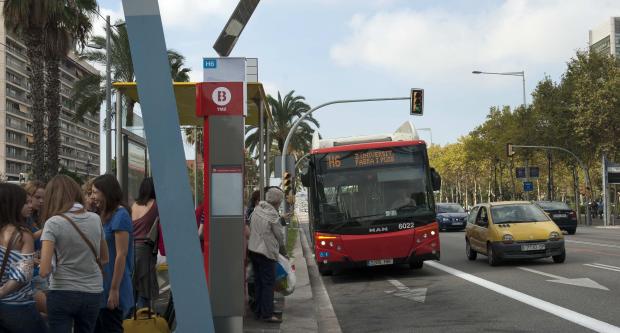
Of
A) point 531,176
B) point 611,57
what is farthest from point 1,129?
point 611,57

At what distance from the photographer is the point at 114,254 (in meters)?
5.47

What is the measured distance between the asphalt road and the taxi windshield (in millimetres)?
999

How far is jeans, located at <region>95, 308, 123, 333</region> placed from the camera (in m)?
5.24

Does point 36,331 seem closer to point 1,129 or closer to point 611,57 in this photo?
point 611,57

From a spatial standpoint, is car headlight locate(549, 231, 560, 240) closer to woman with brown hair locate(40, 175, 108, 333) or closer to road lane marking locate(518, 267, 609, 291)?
road lane marking locate(518, 267, 609, 291)

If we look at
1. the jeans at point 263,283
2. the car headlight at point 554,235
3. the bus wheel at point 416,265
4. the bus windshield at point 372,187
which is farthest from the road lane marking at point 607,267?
the jeans at point 263,283

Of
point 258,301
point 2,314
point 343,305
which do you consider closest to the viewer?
point 2,314

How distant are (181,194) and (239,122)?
4.48 feet

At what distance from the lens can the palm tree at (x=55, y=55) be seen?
926 inches

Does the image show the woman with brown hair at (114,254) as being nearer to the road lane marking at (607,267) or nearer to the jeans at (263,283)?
the jeans at (263,283)

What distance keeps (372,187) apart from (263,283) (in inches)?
246

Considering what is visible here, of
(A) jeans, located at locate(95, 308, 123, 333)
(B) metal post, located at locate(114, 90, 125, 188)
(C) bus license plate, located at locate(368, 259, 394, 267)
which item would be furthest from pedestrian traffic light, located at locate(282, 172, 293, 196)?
(A) jeans, located at locate(95, 308, 123, 333)

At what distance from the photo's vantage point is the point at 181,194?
15.3 feet

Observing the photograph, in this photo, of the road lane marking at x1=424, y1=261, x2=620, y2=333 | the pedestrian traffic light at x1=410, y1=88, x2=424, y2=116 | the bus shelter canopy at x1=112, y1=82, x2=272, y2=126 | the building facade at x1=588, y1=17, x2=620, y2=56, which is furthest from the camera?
the building facade at x1=588, y1=17, x2=620, y2=56
